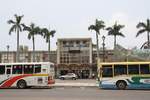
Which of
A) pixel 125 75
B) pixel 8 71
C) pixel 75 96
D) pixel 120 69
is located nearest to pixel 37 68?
pixel 8 71

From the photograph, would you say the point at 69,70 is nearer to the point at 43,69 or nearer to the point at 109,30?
the point at 109,30

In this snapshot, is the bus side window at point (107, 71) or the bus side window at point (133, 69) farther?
the bus side window at point (107, 71)

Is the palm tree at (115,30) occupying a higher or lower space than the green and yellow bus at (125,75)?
higher

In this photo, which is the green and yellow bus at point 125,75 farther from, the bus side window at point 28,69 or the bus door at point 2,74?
the bus door at point 2,74

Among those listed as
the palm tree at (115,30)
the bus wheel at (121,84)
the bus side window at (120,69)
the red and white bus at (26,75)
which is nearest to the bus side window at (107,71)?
the bus side window at (120,69)

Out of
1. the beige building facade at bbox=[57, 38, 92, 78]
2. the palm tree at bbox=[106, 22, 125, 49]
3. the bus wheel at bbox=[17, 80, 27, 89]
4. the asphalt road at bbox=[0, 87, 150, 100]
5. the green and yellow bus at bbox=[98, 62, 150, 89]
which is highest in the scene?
the palm tree at bbox=[106, 22, 125, 49]

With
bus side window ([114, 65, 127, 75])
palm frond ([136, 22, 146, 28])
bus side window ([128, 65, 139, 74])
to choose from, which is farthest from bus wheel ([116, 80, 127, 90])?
palm frond ([136, 22, 146, 28])

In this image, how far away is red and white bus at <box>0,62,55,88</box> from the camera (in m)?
32.1

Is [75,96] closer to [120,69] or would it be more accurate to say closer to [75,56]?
[120,69]

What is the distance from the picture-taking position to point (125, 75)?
30.2 meters

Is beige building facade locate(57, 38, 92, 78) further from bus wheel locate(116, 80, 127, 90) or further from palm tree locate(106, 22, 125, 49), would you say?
bus wheel locate(116, 80, 127, 90)

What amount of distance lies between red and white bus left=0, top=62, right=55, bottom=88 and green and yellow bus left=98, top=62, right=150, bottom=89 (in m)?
4.93

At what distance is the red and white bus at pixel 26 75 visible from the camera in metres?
32.1

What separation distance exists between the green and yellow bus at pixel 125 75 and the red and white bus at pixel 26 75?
4.93 meters
